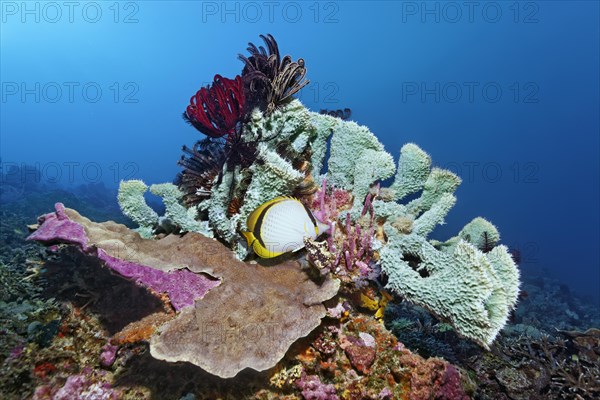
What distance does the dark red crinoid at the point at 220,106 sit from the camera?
9.69 ft

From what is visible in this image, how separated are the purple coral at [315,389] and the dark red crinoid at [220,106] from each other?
215cm

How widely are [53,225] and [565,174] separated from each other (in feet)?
359

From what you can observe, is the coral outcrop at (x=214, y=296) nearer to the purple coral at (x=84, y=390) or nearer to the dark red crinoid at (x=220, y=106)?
the purple coral at (x=84, y=390)

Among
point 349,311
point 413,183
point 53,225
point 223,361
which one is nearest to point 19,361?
point 53,225

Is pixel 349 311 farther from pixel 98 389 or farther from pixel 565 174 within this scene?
pixel 565 174

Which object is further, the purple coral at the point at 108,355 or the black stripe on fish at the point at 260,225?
the black stripe on fish at the point at 260,225

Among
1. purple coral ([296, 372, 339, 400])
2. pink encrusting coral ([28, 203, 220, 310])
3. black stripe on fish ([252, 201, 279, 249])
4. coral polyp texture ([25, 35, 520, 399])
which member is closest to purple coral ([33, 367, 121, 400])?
coral polyp texture ([25, 35, 520, 399])

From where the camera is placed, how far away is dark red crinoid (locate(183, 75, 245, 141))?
2953 millimetres

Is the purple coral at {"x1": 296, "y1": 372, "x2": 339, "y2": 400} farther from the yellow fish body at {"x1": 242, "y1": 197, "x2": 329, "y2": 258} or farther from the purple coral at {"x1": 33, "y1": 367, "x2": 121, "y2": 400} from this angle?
the purple coral at {"x1": 33, "y1": 367, "x2": 121, "y2": 400}

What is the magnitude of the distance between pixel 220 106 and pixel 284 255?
155 cm

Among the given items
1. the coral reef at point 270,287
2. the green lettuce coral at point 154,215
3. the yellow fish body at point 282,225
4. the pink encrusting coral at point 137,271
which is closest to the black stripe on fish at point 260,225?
the yellow fish body at point 282,225

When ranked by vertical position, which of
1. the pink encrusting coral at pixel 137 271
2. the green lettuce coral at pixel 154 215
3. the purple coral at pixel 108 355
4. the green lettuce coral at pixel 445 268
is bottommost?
the purple coral at pixel 108 355

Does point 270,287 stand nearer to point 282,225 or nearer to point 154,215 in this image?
point 282,225

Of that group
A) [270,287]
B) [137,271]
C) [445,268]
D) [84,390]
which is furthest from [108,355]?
[445,268]
